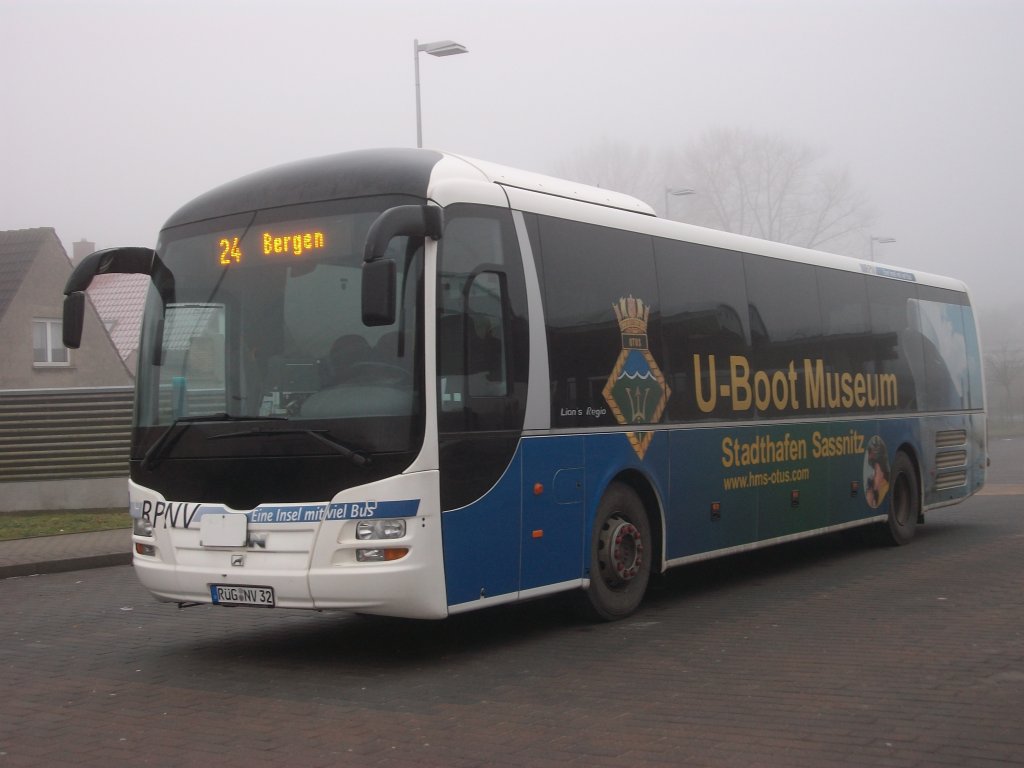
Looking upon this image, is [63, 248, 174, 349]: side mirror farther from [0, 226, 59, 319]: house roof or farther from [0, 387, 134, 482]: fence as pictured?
[0, 226, 59, 319]: house roof

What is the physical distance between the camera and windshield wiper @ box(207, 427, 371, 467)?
801 centimetres

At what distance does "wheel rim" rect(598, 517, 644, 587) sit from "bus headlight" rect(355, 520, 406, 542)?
235cm

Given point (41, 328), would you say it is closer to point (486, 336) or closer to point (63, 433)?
point (63, 433)

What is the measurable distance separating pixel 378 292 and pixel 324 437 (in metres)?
1.14

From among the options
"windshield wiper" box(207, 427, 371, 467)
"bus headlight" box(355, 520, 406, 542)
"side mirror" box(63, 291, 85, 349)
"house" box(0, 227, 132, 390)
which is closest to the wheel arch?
"bus headlight" box(355, 520, 406, 542)

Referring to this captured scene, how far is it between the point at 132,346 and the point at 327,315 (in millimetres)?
48953

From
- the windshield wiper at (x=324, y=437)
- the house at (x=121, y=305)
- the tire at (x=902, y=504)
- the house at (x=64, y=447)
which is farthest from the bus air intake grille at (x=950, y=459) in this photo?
the house at (x=121, y=305)

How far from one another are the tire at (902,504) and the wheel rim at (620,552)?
604 centimetres

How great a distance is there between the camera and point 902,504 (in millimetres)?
15469

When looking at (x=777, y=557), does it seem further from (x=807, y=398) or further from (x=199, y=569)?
(x=199, y=569)

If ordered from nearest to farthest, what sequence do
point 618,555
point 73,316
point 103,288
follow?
point 73,316 → point 618,555 → point 103,288

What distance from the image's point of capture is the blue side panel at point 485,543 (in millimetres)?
8250

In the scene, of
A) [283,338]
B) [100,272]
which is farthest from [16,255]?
[283,338]

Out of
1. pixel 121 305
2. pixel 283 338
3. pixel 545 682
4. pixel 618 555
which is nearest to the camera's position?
pixel 545 682
